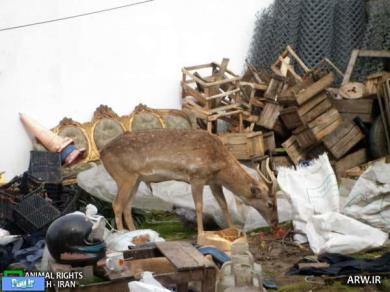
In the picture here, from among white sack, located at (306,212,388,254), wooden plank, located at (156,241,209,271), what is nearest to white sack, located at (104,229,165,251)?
wooden plank, located at (156,241,209,271)

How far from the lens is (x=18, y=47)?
12.6 metres

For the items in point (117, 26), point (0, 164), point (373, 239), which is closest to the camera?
point (373, 239)

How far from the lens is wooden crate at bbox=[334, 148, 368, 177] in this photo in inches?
461

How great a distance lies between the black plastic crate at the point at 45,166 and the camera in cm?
1098

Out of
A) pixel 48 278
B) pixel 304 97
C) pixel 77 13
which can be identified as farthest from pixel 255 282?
pixel 77 13

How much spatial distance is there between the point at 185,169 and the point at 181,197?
2.89 feet

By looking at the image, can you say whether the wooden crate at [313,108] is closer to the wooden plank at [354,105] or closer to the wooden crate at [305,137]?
the wooden crate at [305,137]

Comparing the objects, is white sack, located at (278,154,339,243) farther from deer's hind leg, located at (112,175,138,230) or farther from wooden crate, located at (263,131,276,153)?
wooden crate, located at (263,131,276,153)

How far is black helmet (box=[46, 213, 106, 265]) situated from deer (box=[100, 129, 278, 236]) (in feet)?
9.21

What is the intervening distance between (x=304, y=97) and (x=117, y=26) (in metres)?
4.11

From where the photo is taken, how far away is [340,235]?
24.4 feet

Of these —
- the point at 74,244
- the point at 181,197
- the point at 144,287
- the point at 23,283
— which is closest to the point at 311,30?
the point at 181,197

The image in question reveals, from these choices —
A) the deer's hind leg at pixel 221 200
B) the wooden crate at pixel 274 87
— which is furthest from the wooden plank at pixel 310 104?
the deer's hind leg at pixel 221 200

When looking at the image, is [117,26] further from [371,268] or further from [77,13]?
[371,268]
